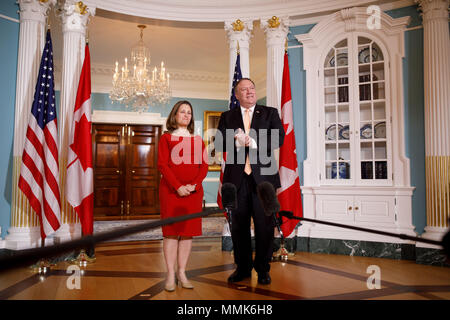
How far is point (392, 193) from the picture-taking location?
3.94m

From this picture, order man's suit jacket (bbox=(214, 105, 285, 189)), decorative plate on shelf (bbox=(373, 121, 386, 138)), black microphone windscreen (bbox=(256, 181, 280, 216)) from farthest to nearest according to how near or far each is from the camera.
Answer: decorative plate on shelf (bbox=(373, 121, 386, 138)) < man's suit jacket (bbox=(214, 105, 285, 189)) < black microphone windscreen (bbox=(256, 181, 280, 216))

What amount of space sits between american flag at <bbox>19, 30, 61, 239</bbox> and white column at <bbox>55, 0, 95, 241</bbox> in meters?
0.24

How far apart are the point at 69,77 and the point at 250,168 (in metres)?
2.59

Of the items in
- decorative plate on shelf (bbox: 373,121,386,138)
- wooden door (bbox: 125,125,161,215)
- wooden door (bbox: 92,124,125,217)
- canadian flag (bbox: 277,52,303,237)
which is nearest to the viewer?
canadian flag (bbox: 277,52,303,237)

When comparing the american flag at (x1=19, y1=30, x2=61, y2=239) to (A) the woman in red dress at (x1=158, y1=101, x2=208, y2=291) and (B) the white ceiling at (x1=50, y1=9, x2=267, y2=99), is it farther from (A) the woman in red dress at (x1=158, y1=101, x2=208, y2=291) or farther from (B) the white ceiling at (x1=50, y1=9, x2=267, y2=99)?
(A) the woman in red dress at (x1=158, y1=101, x2=208, y2=291)

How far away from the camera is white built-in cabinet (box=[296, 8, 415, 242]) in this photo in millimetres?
3988

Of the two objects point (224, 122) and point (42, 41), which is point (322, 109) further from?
point (42, 41)

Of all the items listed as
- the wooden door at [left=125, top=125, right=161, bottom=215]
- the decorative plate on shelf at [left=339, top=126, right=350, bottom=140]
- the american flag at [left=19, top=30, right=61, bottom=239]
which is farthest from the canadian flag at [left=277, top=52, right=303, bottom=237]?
the wooden door at [left=125, top=125, right=161, bottom=215]

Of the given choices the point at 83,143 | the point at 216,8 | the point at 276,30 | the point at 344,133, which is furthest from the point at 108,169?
the point at 344,133

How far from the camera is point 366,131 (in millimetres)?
→ 4207

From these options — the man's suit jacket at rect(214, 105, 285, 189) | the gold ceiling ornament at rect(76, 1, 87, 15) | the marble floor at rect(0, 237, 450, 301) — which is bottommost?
the marble floor at rect(0, 237, 450, 301)

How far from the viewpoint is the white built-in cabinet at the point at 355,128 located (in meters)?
3.99

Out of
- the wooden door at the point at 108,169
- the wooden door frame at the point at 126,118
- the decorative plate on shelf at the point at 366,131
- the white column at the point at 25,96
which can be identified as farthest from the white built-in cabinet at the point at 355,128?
the wooden door at the point at 108,169
